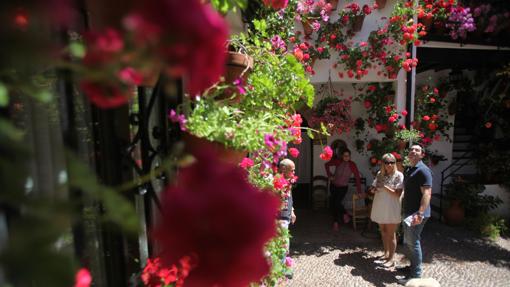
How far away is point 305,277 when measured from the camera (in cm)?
461

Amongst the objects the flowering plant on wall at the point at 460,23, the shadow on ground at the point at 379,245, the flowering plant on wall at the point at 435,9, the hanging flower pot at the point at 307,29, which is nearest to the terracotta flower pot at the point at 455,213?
the shadow on ground at the point at 379,245

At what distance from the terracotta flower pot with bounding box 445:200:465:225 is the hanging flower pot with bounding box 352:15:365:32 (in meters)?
3.91

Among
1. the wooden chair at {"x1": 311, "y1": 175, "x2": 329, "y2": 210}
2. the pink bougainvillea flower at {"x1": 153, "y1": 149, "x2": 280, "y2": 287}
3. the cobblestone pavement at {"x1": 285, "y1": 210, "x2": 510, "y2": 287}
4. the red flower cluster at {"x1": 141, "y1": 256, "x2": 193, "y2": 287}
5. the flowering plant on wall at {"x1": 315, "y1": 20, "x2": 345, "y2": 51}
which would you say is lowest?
the cobblestone pavement at {"x1": 285, "y1": 210, "x2": 510, "y2": 287}

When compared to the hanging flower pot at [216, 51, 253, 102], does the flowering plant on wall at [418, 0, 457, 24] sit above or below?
above

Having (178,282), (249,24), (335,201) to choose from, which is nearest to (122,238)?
(178,282)

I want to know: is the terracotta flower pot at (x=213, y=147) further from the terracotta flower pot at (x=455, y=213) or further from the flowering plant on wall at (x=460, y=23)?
the terracotta flower pot at (x=455, y=213)

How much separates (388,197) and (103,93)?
4.61m

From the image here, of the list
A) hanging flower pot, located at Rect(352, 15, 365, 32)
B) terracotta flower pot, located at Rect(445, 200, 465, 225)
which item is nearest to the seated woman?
terracotta flower pot, located at Rect(445, 200, 465, 225)

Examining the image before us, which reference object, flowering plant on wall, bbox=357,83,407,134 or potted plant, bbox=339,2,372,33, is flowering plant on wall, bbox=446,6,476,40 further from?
potted plant, bbox=339,2,372,33

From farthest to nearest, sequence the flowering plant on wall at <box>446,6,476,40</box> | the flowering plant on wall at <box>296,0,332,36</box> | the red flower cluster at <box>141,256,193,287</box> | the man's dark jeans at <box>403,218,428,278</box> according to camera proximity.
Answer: the flowering plant on wall at <box>446,6,476,40</box>, the flowering plant on wall at <box>296,0,332,36</box>, the man's dark jeans at <box>403,218,428,278</box>, the red flower cluster at <box>141,256,193,287</box>

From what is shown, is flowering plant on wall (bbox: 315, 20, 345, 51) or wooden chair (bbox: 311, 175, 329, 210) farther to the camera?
wooden chair (bbox: 311, 175, 329, 210)

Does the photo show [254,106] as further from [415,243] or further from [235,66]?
[415,243]

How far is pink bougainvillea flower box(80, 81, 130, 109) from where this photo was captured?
20.4 inches

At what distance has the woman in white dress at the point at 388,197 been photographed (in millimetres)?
4504
